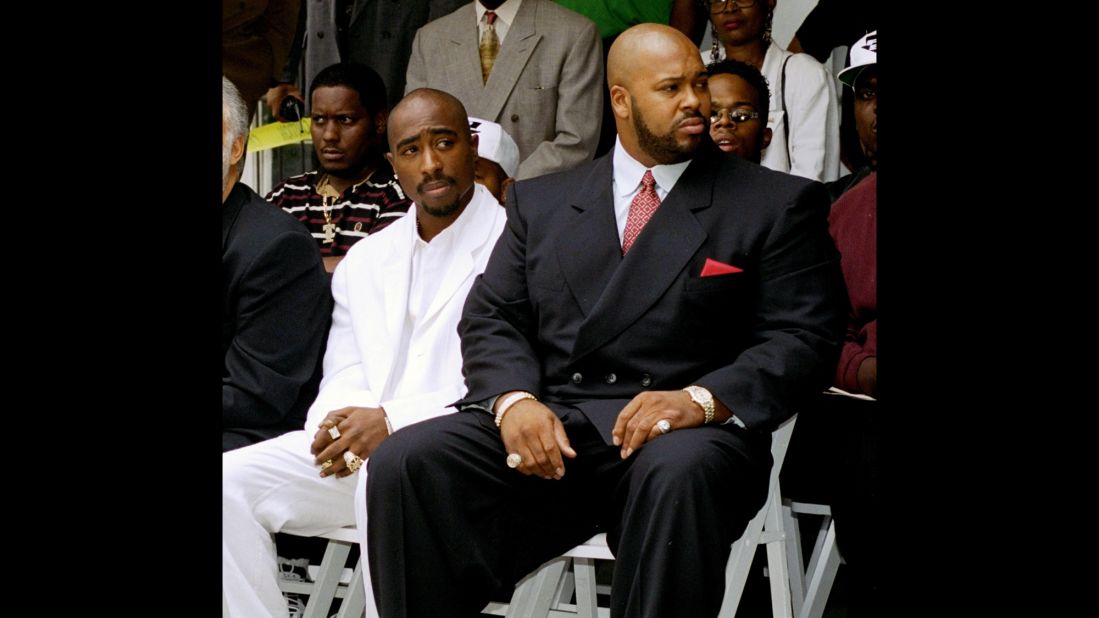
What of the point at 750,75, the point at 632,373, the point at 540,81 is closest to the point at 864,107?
the point at 750,75

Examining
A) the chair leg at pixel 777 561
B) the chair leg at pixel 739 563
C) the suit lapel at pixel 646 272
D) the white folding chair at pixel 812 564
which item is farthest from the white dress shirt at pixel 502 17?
the chair leg at pixel 739 563

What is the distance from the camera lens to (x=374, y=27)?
5.50 m

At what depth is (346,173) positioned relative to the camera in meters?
4.86

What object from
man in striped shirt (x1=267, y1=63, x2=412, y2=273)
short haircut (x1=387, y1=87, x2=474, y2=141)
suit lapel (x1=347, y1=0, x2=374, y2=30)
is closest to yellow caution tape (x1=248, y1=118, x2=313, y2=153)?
man in striped shirt (x1=267, y1=63, x2=412, y2=273)

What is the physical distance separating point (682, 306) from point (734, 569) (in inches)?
25.1

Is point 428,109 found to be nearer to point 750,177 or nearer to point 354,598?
point 750,177

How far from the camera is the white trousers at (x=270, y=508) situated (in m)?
3.32

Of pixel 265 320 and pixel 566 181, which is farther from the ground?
pixel 566 181

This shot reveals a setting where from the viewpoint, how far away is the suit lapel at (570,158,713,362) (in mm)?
3252

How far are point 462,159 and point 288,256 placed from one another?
0.70 metres

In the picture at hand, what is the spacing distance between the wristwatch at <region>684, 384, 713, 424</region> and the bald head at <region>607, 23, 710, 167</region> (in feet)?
2.39

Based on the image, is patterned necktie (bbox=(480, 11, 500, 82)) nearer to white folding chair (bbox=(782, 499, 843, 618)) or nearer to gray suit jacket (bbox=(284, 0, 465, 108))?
gray suit jacket (bbox=(284, 0, 465, 108))

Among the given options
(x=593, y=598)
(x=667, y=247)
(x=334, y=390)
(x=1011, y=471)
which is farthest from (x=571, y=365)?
(x=1011, y=471)

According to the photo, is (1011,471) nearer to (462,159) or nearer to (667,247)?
(667,247)
